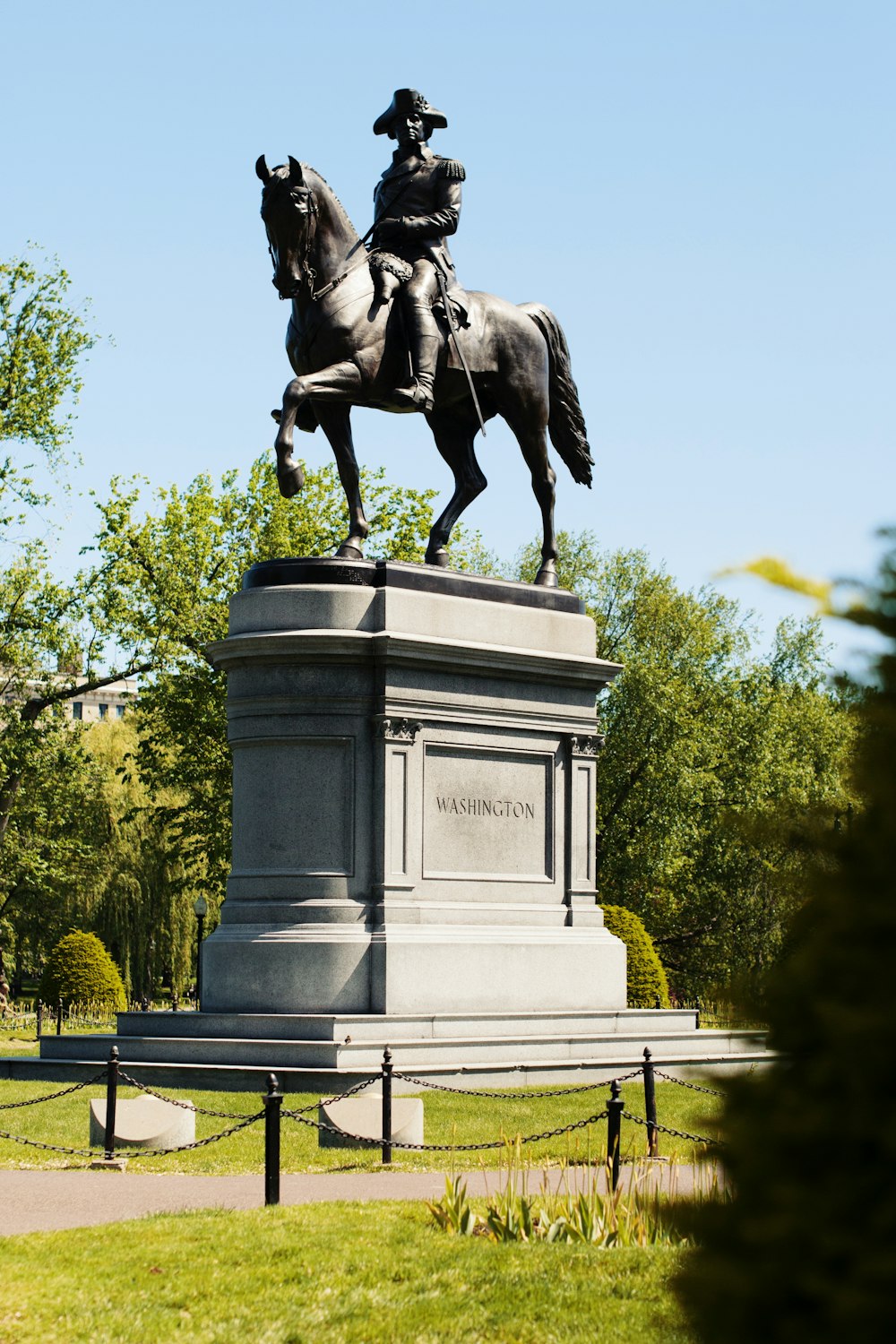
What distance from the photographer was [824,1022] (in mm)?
2686

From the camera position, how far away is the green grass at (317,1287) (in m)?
7.90

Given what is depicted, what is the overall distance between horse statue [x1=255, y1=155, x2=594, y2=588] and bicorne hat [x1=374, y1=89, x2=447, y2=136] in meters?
1.83

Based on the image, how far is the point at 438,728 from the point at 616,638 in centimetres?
3205

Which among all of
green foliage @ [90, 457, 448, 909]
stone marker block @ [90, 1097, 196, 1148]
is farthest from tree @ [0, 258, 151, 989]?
stone marker block @ [90, 1097, 196, 1148]

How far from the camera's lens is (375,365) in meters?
19.0

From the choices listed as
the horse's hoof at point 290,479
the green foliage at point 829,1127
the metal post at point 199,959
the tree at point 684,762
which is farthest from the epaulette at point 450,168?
the tree at point 684,762

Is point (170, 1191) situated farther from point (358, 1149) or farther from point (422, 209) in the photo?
point (422, 209)

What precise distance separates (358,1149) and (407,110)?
464 inches

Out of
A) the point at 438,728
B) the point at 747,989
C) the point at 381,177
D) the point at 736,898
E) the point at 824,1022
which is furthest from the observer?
the point at 736,898

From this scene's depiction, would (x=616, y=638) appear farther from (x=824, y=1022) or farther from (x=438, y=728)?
(x=824, y=1022)

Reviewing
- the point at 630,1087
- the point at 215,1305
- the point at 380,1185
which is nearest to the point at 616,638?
the point at 630,1087

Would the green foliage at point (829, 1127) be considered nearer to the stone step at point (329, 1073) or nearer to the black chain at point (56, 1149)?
the black chain at point (56, 1149)

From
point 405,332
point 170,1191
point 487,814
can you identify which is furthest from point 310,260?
point 170,1191

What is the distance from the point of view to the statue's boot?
18.9 m
